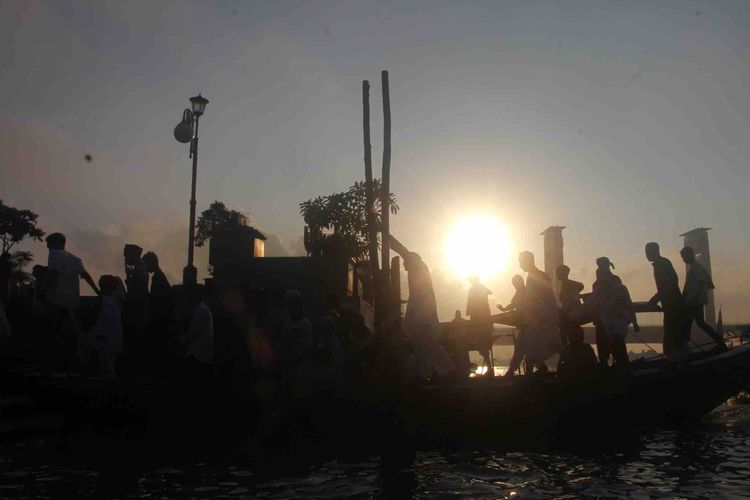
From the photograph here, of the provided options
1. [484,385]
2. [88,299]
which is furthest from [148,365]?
[88,299]

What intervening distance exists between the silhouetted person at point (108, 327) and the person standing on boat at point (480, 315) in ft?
17.4

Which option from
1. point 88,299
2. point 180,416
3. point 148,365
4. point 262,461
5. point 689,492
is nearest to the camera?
point 689,492

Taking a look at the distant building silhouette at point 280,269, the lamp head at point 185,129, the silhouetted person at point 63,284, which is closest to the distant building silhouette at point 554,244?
the distant building silhouette at point 280,269

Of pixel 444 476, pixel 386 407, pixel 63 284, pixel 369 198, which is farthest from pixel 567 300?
pixel 63 284

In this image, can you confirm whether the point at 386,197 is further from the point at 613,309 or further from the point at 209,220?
the point at 209,220

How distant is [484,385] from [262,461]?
321 cm

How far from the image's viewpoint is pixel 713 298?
4150 cm

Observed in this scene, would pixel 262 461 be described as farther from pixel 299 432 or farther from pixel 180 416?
pixel 180 416

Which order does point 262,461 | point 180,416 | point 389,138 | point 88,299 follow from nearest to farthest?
point 262,461
point 180,416
point 389,138
point 88,299

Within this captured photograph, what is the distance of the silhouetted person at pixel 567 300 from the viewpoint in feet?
29.6

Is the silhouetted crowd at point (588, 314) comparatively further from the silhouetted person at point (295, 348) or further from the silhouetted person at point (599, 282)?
the silhouetted person at point (295, 348)

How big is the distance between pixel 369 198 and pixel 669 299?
4833 mm

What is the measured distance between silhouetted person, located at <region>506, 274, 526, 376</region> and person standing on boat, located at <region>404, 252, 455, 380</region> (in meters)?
1.04

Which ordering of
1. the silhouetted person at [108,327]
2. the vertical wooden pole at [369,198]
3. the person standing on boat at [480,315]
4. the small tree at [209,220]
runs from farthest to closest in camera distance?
the small tree at [209,220] < the person standing on boat at [480,315] < the vertical wooden pole at [369,198] < the silhouetted person at [108,327]
